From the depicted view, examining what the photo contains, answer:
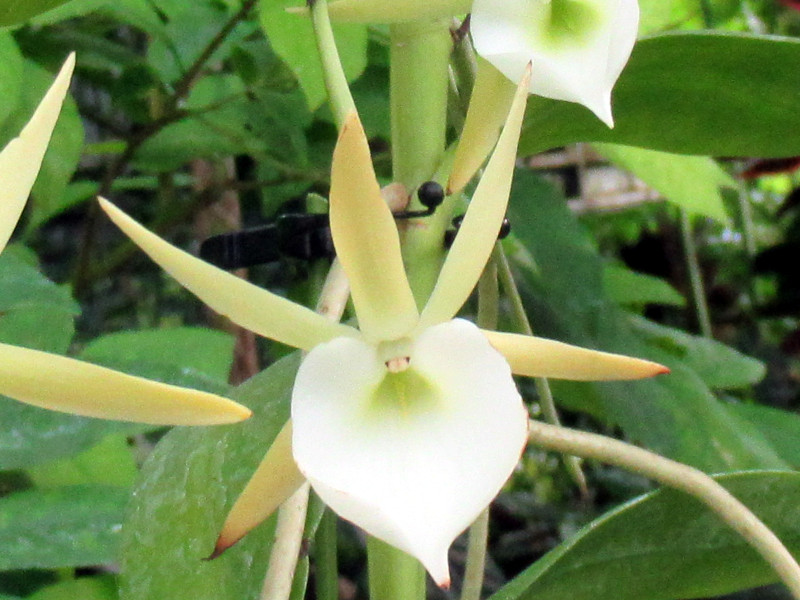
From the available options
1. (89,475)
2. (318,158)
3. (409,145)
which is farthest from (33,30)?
(409,145)

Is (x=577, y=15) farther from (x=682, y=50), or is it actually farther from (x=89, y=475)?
(x=89, y=475)

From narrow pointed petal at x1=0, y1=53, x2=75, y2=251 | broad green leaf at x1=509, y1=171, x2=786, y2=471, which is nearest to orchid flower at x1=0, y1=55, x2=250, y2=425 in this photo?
narrow pointed petal at x1=0, y1=53, x2=75, y2=251

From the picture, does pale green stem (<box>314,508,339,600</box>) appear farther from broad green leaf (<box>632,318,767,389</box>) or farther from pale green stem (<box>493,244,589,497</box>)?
broad green leaf (<box>632,318,767,389</box>)

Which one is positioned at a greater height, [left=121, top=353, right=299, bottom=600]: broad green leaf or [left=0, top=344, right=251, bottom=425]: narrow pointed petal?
[left=0, top=344, right=251, bottom=425]: narrow pointed petal

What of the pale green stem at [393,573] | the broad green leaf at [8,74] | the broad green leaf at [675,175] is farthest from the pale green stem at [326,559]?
the broad green leaf at [675,175]

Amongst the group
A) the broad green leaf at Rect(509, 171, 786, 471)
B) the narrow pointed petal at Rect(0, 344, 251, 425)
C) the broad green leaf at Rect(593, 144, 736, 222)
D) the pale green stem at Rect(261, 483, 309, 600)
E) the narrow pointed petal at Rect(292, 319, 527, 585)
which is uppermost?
the narrow pointed petal at Rect(0, 344, 251, 425)

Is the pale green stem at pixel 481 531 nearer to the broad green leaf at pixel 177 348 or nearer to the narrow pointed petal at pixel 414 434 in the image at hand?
the narrow pointed petal at pixel 414 434
